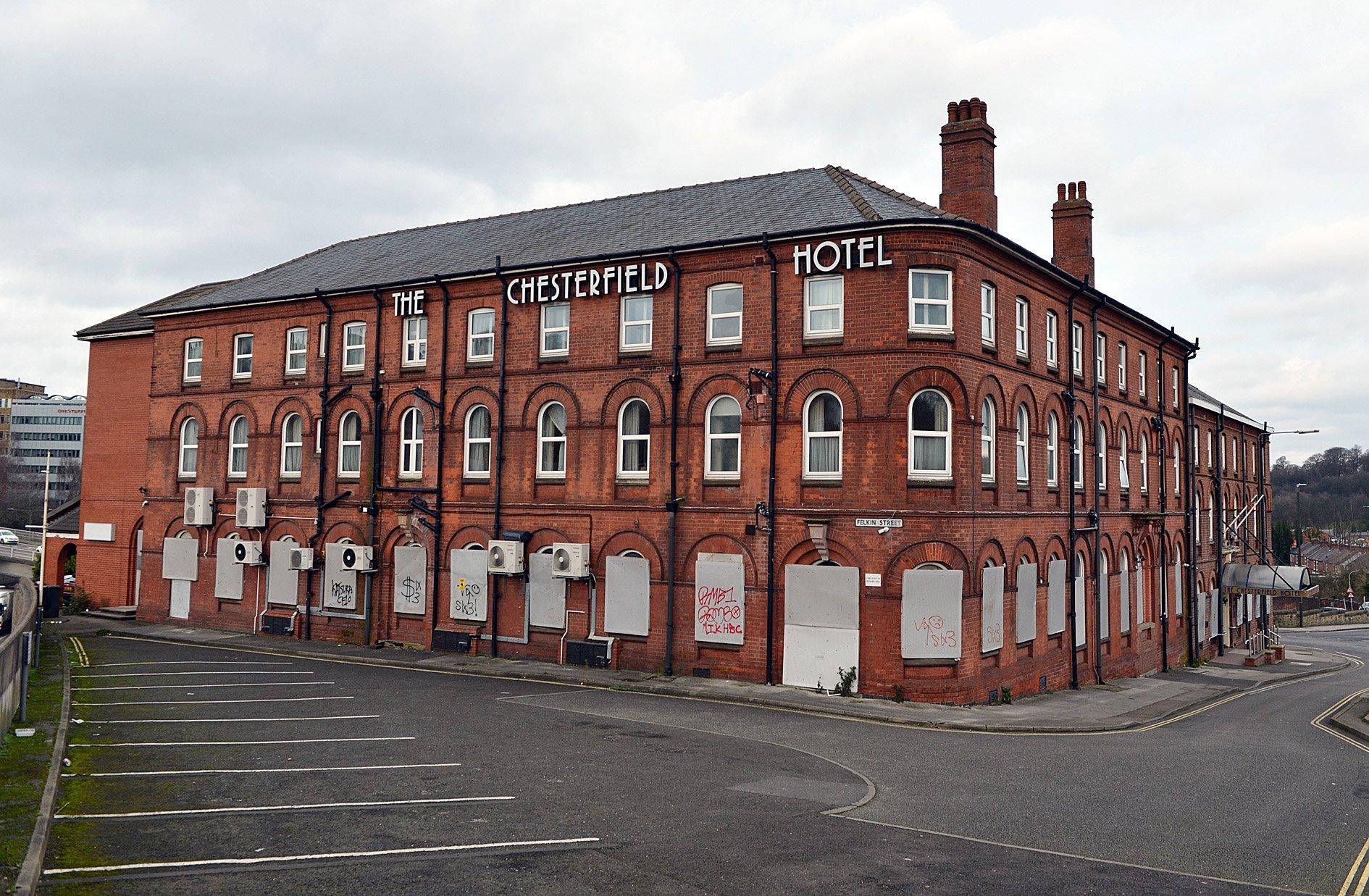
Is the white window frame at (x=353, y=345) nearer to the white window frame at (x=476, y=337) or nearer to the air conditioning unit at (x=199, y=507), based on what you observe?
the white window frame at (x=476, y=337)

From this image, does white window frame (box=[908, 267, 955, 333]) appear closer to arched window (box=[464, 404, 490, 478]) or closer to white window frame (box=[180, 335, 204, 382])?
arched window (box=[464, 404, 490, 478])

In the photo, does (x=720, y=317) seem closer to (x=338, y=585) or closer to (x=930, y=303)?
(x=930, y=303)

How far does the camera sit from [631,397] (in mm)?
25828

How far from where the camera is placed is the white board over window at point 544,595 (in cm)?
2652

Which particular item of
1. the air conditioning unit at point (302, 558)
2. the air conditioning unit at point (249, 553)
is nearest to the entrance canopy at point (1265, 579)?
the air conditioning unit at point (302, 558)

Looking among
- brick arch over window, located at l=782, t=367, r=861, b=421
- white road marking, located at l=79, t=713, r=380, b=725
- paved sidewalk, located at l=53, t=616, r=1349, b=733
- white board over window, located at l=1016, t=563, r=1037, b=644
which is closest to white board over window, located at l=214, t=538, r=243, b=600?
paved sidewalk, located at l=53, t=616, r=1349, b=733

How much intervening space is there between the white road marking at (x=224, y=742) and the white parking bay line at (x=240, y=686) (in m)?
6.19

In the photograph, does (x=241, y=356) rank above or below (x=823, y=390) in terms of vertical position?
above

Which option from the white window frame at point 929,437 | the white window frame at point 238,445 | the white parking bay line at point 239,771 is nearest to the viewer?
the white parking bay line at point 239,771

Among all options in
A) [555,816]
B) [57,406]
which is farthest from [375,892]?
[57,406]

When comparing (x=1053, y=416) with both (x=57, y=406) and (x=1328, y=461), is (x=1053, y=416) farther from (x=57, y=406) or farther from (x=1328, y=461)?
(x=1328, y=461)

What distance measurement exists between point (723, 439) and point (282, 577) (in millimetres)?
16275

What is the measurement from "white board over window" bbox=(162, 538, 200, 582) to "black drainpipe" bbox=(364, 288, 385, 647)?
804 cm

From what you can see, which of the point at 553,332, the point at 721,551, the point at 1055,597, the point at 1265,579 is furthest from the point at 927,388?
the point at 1265,579
